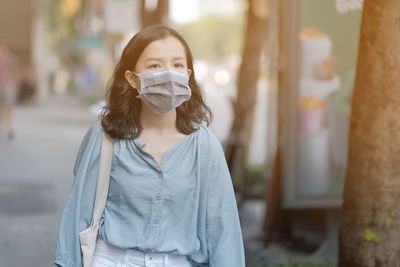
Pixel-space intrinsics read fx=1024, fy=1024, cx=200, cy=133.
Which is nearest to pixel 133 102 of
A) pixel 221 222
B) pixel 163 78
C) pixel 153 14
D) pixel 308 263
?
pixel 163 78

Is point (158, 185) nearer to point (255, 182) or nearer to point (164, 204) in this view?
point (164, 204)

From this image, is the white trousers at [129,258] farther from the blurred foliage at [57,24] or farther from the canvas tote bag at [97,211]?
the blurred foliage at [57,24]

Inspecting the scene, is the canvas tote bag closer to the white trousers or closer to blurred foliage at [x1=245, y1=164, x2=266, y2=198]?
the white trousers

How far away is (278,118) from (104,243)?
6.03 meters

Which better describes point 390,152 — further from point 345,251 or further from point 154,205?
point 154,205

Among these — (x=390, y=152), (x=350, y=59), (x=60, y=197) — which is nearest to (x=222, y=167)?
(x=390, y=152)

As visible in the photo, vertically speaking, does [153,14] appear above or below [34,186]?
above

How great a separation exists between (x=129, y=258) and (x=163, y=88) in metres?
0.61

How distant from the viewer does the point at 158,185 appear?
3588 millimetres

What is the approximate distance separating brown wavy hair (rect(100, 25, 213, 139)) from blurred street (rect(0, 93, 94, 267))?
4435 mm

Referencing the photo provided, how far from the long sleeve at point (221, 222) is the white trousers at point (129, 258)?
119mm

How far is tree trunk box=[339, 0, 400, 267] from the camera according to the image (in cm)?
541

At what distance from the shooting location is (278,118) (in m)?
9.57

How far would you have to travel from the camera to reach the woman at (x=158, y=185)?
3596mm
